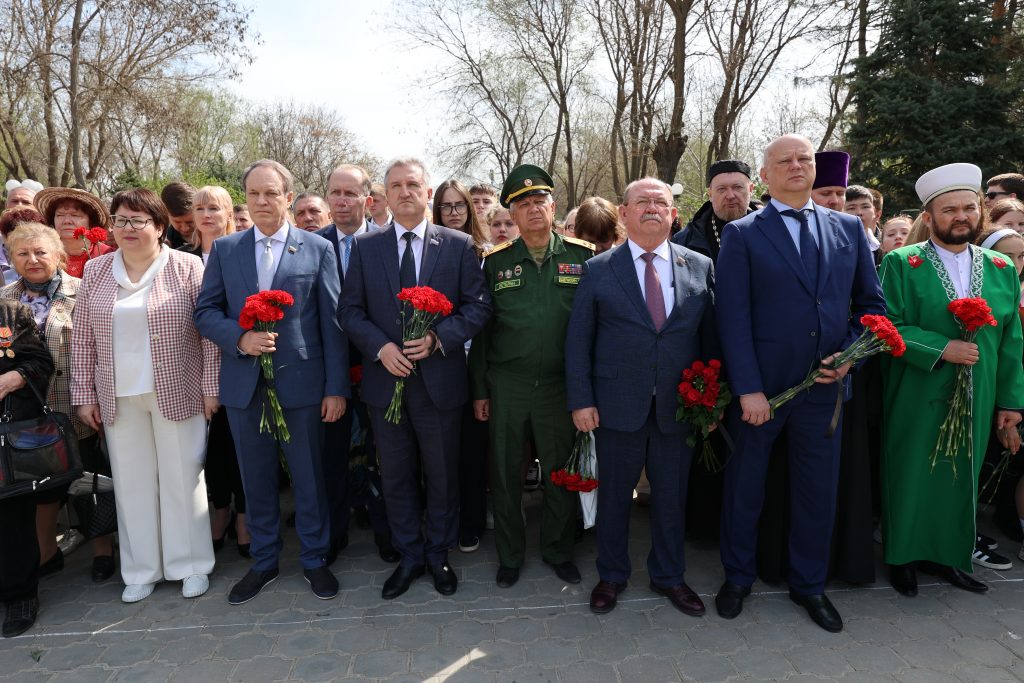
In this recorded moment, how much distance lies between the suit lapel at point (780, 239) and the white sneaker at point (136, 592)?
13.1 feet

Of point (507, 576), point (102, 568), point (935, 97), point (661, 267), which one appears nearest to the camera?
point (661, 267)

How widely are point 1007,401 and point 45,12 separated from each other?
2024cm

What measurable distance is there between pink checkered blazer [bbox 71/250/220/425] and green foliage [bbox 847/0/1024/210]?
14.5 metres

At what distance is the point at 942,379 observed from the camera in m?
3.64

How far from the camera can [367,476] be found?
14.7 ft

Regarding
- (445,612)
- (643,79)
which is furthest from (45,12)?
(445,612)

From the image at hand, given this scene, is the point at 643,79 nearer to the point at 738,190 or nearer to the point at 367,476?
the point at 738,190

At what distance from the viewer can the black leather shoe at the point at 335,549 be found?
4.18 m

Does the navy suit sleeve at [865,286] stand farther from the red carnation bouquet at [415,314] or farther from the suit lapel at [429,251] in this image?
the suit lapel at [429,251]

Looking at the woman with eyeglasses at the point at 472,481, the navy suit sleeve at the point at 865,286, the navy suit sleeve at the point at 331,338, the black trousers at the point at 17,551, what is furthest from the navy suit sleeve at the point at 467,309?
the black trousers at the point at 17,551

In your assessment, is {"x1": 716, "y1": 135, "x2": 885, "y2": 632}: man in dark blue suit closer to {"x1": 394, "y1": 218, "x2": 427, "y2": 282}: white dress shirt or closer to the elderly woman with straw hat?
{"x1": 394, "y1": 218, "x2": 427, "y2": 282}: white dress shirt

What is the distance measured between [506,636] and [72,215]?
A: 4.18 metres

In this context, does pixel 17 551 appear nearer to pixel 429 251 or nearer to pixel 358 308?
pixel 358 308

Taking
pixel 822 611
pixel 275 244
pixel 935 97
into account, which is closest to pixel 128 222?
pixel 275 244
